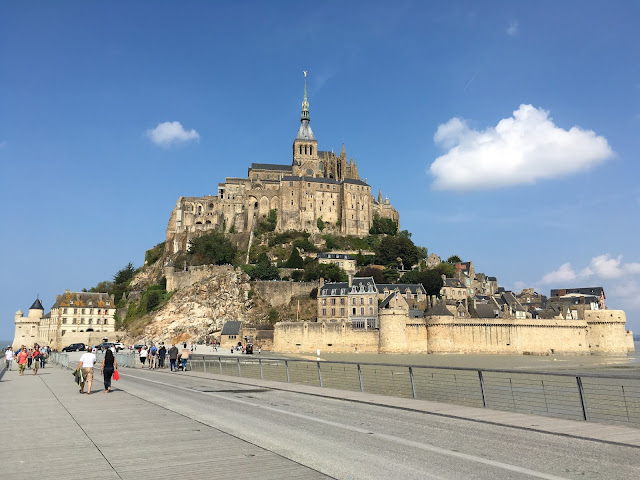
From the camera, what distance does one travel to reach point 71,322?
77.6m

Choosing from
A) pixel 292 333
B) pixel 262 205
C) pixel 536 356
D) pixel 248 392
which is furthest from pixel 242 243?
pixel 248 392

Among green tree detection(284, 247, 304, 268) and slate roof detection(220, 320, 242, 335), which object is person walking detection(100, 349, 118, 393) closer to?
slate roof detection(220, 320, 242, 335)

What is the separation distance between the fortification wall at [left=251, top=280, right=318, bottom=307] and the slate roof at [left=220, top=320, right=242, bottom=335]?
7651 millimetres

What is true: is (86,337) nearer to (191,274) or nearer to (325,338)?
(191,274)

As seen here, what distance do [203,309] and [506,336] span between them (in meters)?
36.2

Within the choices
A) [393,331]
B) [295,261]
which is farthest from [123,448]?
[295,261]

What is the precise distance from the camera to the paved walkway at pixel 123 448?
6477 millimetres

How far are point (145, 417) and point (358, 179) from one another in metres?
94.5

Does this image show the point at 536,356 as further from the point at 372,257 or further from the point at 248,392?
the point at 248,392

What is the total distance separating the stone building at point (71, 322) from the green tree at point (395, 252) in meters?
39.7

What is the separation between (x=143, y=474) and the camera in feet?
20.9

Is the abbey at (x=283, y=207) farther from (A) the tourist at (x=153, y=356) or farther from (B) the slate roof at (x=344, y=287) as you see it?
(A) the tourist at (x=153, y=356)

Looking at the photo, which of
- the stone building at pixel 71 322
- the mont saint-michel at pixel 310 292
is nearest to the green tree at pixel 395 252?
the mont saint-michel at pixel 310 292

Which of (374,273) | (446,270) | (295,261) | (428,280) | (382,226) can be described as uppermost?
(382,226)
